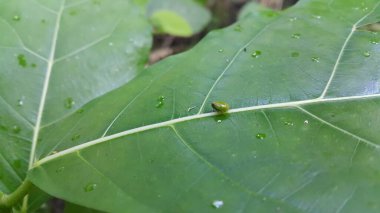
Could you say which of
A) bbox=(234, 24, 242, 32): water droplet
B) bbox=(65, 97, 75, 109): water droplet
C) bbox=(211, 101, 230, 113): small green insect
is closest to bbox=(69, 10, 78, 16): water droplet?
bbox=(65, 97, 75, 109): water droplet

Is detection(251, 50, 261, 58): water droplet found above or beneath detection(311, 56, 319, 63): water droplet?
beneath

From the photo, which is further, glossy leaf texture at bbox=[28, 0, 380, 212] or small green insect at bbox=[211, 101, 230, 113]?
small green insect at bbox=[211, 101, 230, 113]

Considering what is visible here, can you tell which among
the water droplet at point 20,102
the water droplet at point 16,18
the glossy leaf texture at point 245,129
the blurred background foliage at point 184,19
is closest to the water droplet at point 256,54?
the glossy leaf texture at point 245,129

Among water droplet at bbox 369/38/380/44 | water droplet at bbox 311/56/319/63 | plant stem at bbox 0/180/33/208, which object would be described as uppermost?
water droplet at bbox 369/38/380/44

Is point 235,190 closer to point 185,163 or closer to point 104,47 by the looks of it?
point 185,163

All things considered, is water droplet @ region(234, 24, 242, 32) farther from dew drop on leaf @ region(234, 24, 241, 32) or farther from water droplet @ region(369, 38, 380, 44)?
water droplet @ region(369, 38, 380, 44)

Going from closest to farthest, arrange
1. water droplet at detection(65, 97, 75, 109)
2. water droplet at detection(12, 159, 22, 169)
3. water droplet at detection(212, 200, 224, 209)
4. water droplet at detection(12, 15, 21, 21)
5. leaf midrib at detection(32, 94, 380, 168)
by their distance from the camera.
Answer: water droplet at detection(212, 200, 224, 209) → leaf midrib at detection(32, 94, 380, 168) → water droplet at detection(12, 159, 22, 169) → water droplet at detection(65, 97, 75, 109) → water droplet at detection(12, 15, 21, 21)
